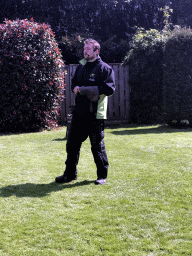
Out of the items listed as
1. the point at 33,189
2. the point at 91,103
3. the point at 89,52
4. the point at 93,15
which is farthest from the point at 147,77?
the point at 33,189

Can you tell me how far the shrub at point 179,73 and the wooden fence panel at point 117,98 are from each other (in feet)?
5.40

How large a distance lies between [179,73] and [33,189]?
22.5 feet

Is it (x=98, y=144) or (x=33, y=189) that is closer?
(x=33, y=189)

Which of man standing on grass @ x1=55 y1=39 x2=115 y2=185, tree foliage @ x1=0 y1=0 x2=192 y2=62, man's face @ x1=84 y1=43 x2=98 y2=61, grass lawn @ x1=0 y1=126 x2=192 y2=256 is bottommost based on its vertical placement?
grass lawn @ x1=0 y1=126 x2=192 y2=256

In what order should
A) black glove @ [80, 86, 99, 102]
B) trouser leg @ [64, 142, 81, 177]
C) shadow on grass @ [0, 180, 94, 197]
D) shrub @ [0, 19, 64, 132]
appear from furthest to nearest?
shrub @ [0, 19, 64, 132]
trouser leg @ [64, 142, 81, 177]
black glove @ [80, 86, 99, 102]
shadow on grass @ [0, 180, 94, 197]

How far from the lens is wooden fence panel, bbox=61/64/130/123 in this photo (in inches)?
415

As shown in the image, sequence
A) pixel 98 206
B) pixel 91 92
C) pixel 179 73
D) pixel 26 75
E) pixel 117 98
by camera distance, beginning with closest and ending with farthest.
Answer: pixel 98 206 < pixel 91 92 < pixel 26 75 < pixel 179 73 < pixel 117 98

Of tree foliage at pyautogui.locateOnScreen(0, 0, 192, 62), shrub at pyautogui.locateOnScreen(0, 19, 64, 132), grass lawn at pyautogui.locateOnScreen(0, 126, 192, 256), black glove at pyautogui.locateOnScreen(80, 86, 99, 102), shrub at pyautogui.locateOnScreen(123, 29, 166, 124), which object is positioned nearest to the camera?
grass lawn at pyautogui.locateOnScreen(0, 126, 192, 256)

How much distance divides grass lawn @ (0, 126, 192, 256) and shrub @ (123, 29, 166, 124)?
4.53m

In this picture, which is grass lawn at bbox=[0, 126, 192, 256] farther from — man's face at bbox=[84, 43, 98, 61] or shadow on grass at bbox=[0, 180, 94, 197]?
man's face at bbox=[84, 43, 98, 61]

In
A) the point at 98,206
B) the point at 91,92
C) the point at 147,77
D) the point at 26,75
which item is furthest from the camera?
the point at 147,77

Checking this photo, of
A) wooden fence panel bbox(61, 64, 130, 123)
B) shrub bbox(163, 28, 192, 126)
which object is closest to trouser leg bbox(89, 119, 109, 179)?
shrub bbox(163, 28, 192, 126)

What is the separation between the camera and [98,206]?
3.22m

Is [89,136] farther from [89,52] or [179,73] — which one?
[179,73]
